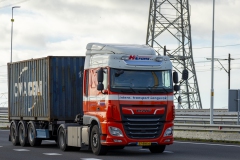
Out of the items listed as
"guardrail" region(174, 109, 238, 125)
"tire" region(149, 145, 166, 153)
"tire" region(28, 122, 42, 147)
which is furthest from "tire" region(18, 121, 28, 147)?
"guardrail" region(174, 109, 238, 125)

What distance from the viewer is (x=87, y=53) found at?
78.0 feet

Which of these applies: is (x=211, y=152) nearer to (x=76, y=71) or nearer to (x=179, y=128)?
(x=76, y=71)

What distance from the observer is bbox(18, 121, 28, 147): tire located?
28.0 metres

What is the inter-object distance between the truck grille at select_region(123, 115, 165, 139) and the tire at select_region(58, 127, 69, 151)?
10.7 feet

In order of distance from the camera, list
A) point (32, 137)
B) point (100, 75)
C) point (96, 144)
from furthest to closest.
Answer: point (32, 137), point (96, 144), point (100, 75)

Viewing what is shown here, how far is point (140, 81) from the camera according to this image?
22094 millimetres

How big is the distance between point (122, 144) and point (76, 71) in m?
4.87

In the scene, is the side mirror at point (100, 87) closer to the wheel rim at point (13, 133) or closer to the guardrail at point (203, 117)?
the wheel rim at point (13, 133)

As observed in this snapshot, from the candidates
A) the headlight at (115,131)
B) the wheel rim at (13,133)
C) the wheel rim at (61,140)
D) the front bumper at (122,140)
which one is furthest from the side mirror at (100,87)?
the wheel rim at (13,133)

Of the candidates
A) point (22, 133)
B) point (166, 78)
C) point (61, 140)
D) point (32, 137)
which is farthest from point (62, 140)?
point (166, 78)

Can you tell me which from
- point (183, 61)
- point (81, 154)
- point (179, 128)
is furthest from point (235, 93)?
point (183, 61)

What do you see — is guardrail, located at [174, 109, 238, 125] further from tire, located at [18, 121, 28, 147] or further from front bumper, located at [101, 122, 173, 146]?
front bumper, located at [101, 122, 173, 146]

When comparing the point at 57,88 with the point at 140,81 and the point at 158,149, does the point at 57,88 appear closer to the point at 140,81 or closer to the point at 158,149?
the point at 158,149

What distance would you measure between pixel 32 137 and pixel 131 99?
6.78m
